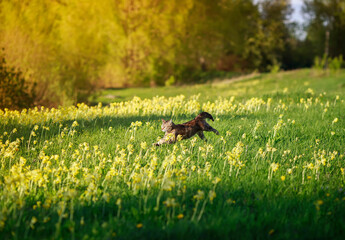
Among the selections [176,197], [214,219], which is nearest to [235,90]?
[176,197]

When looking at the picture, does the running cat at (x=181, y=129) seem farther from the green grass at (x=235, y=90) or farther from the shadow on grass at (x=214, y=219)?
the green grass at (x=235, y=90)

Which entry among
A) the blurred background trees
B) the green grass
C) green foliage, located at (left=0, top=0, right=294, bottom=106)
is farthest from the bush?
the green grass

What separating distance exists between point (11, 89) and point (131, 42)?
19889 mm

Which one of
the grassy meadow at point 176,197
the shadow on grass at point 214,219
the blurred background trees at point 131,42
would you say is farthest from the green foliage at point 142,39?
the shadow on grass at point 214,219

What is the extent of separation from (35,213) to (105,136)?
9.06ft

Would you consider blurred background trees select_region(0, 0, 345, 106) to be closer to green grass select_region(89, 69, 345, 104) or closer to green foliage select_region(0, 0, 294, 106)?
green foliage select_region(0, 0, 294, 106)

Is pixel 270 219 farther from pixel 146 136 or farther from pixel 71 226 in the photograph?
pixel 146 136

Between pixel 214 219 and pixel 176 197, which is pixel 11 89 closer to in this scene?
pixel 176 197

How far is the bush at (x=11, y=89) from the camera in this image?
11016mm

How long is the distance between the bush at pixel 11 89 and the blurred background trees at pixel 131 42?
516 mm

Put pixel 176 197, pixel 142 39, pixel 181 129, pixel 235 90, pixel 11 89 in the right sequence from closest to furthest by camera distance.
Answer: pixel 176 197
pixel 181 129
pixel 11 89
pixel 235 90
pixel 142 39

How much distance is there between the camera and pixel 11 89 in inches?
440

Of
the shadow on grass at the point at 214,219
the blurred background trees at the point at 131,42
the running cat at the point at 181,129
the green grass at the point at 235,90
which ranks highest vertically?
the blurred background trees at the point at 131,42

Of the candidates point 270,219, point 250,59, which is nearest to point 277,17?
point 250,59
